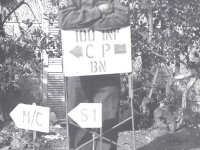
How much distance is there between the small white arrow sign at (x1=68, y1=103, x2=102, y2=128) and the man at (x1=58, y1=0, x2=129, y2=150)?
223 millimetres

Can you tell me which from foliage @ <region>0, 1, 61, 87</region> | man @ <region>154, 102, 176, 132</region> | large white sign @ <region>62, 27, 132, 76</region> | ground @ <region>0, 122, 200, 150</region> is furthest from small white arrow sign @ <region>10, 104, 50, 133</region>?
man @ <region>154, 102, 176, 132</region>

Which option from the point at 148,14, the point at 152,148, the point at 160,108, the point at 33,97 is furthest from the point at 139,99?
the point at 33,97

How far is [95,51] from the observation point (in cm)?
491

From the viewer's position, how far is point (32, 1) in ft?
26.1

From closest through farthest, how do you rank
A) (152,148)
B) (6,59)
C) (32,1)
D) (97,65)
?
(97,65) < (152,148) < (6,59) < (32,1)

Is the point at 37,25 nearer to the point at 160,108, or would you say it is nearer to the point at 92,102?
the point at 160,108

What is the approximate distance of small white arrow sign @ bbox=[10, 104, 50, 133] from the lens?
4883 millimetres

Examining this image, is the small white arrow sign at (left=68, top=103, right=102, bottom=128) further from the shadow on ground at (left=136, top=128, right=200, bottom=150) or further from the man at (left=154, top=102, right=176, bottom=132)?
the man at (left=154, top=102, right=176, bottom=132)

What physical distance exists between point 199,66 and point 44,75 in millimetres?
2841

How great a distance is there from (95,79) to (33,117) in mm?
816

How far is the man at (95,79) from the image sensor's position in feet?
15.8

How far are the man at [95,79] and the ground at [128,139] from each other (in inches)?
58.6

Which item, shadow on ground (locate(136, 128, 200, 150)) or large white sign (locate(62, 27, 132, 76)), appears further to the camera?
shadow on ground (locate(136, 128, 200, 150))

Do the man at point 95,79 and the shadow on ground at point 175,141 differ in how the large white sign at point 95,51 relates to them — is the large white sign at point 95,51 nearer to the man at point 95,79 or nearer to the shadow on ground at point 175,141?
the man at point 95,79
